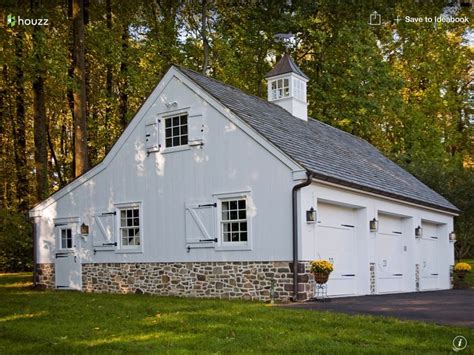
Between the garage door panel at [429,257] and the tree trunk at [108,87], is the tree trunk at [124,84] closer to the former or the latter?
the tree trunk at [108,87]

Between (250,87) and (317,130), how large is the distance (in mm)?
11773

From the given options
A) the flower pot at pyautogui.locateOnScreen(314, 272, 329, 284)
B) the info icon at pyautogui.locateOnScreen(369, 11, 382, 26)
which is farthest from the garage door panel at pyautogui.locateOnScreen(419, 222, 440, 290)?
the info icon at pyautogui.locateOnScreen(369, 11, 382, 26)

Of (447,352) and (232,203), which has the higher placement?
(232,203)

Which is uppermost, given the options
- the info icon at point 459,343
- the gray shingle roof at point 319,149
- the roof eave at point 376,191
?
the gray shingle roof at point 319,149

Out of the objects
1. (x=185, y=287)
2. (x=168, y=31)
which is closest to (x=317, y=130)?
(x=185, y=287)

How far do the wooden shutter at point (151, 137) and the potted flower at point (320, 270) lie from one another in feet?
18.4

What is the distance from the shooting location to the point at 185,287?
1589 cm

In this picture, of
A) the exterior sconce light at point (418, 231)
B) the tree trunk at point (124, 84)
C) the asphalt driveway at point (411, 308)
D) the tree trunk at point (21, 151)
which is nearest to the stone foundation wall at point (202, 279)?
the asphalt driveway at point (411, 308)

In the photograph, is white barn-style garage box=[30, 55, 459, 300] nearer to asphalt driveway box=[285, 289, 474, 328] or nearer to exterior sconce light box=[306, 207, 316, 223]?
exterior sconce light box=[306, 207, 316, 223]

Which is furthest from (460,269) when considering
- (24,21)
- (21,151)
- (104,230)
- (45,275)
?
(21,151)

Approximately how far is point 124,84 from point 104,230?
1340cm

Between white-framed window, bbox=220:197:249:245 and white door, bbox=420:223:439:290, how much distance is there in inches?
323

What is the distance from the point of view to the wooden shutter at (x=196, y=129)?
52.1 feet

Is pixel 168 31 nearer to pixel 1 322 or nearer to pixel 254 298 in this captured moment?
pixel 254 298
